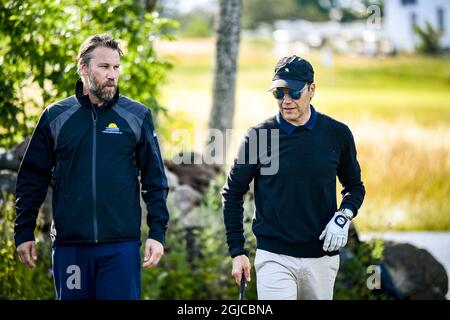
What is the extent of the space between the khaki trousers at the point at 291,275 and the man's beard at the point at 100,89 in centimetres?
127

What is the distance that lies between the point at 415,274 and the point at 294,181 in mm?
3464

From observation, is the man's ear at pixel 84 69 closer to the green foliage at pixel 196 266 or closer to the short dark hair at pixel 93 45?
the short dark hair at pixel 93 45

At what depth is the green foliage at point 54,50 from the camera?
8242 millimetres

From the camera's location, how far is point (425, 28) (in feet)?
104

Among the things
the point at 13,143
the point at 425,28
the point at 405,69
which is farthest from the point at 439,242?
the point at 405,69

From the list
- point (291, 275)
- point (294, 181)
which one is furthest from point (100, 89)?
point (291, 275)

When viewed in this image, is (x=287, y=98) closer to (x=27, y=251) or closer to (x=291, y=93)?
(x=291, y=93)

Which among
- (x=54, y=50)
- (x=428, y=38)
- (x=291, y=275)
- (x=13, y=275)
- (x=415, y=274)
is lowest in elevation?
(x=415, y=274)

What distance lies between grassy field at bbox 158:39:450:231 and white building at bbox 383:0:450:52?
0.98 meters

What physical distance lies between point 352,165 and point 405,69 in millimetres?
32966

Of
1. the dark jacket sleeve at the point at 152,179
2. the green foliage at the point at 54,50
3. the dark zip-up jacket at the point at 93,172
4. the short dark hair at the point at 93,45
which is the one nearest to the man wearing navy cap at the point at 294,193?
the dark jacket sleeve at the point at 152,179

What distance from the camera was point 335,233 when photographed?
5598 millimetres

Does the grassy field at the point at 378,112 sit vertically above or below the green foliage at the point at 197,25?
below
